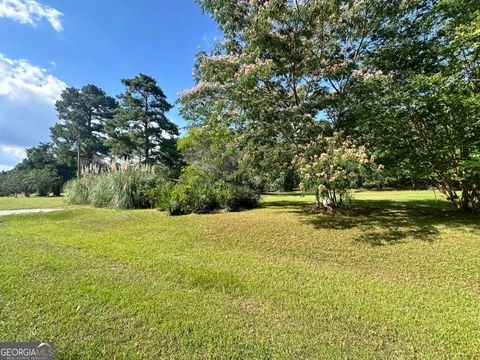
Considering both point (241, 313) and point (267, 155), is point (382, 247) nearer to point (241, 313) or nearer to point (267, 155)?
Answer: point (241, 313)

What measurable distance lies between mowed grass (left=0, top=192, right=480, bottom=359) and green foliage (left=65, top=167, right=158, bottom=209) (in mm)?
2926

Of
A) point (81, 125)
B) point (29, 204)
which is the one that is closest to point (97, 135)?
point (81, 125)

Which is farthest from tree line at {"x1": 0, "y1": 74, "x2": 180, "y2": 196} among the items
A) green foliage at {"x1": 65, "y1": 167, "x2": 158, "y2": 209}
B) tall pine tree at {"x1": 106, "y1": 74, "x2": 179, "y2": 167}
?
green foliage at {"x1": 65, "y1": 167, "x2": 158, "y2": 209}

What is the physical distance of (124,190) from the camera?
873 cm

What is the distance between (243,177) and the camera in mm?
8945

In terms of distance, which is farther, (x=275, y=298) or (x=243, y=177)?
(x=243, y=177)

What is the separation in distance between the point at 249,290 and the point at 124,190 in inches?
284

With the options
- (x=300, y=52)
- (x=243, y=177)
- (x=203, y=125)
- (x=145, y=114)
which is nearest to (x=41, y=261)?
(x=203, y=125)

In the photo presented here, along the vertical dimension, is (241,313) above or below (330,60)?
below

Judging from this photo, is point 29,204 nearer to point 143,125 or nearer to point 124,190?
point 124,190

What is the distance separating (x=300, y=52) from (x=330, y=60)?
0.92m

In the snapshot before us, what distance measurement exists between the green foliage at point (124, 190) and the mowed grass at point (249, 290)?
2926 mm

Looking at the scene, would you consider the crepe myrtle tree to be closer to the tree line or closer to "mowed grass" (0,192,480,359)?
"mowed grass" (0,192,480,359)

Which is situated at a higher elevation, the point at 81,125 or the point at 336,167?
the point at 81,125
